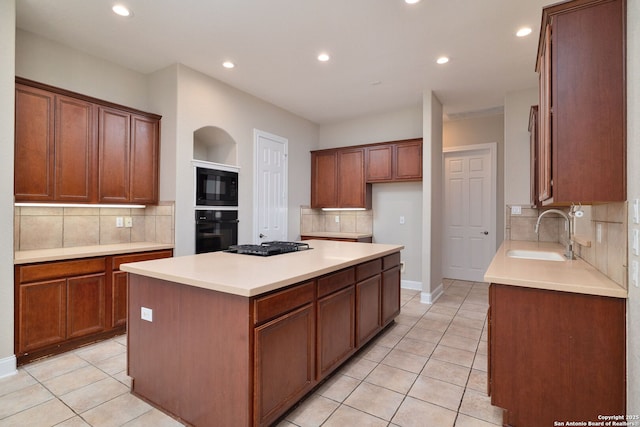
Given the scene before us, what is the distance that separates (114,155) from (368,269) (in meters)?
2.89

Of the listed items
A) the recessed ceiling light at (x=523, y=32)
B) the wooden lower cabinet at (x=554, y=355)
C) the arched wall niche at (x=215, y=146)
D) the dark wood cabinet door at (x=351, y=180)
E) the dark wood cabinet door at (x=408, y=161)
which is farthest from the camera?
the dark wood cabinet door at (x=351, y=180)

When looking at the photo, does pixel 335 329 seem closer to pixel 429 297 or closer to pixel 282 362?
pixel 282 362

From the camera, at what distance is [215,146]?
441 centimetres

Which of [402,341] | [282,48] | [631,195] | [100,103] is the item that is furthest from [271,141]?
[631,195]

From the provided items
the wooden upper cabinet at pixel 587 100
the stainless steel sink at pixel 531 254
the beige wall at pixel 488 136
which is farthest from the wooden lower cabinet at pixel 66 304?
the beige wall at pixel 488 136

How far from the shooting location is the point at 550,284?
1603 millimetres

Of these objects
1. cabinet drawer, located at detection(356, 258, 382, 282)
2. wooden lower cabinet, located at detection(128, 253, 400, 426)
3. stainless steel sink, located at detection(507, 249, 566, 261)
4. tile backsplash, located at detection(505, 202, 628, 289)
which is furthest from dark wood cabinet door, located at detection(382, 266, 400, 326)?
tile backsplash, located at detection(505, 202, 628, 289)

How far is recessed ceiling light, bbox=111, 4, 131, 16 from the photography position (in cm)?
257

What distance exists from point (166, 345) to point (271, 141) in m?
3.52

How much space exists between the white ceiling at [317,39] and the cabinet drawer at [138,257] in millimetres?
2111

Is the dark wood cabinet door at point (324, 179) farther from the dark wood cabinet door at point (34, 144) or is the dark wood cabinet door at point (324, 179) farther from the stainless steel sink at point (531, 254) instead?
the dark wood cabinet door at point (34, 144)

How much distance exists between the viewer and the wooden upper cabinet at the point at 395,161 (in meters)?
4.75

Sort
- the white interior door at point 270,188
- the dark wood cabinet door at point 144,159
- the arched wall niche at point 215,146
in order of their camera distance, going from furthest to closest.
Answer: the white interior door at point 270,188 < the arched wall niche at point 215,146 < the dark wood cabinet door at point 144,159

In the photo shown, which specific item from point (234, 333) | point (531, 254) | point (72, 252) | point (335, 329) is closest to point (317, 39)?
point (335, 329)
